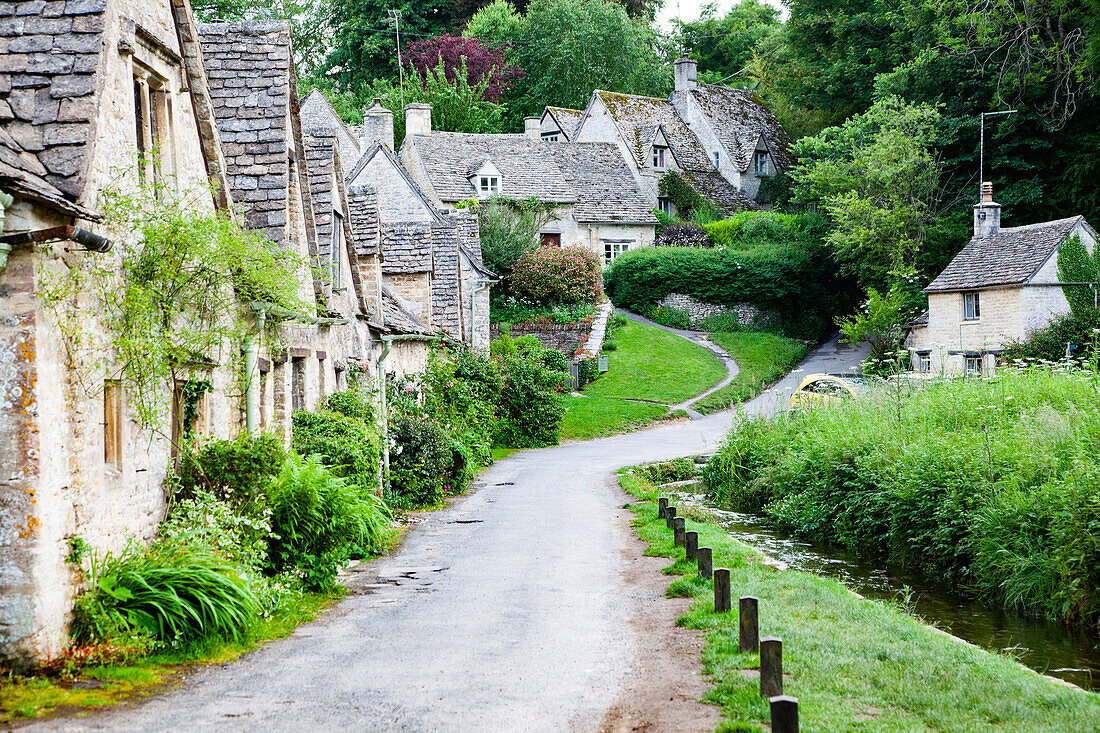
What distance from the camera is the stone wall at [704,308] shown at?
171 feet

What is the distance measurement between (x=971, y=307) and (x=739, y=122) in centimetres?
3060

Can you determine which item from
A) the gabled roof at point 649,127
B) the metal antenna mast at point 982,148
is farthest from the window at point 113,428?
the gabled roof at point 649,127

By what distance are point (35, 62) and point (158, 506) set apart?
461cm

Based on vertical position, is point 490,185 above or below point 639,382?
above

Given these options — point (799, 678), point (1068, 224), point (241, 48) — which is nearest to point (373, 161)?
point (241, 48)

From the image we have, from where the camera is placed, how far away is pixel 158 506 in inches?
425

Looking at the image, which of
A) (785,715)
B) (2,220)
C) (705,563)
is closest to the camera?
(785,715)

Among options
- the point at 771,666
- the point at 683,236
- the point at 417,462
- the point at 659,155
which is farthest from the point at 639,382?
the point at 771,666

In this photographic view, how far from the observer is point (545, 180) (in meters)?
55.1

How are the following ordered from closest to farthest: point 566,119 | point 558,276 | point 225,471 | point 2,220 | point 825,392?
point 2,220, point 225,471, point 825,392, point 558,276, point 566,119

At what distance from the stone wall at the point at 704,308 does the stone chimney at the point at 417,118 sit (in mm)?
15932

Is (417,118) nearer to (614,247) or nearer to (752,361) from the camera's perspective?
(614,247)

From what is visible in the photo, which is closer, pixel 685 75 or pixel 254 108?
pixel 254 108

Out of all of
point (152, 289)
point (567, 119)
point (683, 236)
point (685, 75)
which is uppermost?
point (685, 75)
